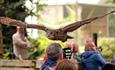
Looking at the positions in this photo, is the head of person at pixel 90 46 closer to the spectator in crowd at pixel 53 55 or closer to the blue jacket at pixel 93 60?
the blue jacket at pixel 93 60

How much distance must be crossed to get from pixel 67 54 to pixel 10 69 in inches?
84.6

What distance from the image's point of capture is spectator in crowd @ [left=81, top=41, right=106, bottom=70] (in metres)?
10.1

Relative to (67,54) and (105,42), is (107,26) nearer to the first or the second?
(105,42)

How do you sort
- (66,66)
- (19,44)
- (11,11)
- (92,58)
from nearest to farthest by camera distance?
(66,66)
(92,58)
(19,44)
(11,11)

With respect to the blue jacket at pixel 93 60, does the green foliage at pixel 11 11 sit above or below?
above

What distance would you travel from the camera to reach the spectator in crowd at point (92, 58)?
10086 millimetres

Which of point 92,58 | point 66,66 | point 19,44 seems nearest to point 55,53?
point 66,66

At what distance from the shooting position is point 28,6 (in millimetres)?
16531

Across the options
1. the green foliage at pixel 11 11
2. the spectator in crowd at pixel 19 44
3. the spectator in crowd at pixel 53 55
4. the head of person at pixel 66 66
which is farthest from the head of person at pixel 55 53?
the green foliage at pixel 11 11

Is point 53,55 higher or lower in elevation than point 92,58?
higher

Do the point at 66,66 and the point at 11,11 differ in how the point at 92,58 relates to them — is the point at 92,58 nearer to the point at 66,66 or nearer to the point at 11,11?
the point at 66,66

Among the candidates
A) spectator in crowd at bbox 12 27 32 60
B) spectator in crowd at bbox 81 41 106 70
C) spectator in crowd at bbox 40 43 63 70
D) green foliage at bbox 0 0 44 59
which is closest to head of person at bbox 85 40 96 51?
spectator in crowd at bbox 81 41 106 70

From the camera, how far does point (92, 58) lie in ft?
33.3

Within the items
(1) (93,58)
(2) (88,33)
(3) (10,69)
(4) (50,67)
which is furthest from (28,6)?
(2) (88,33)
